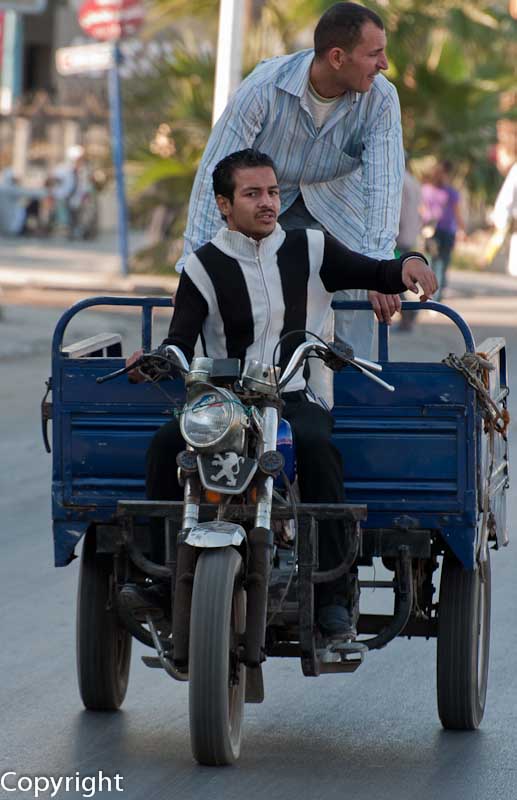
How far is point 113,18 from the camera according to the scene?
22938 mm

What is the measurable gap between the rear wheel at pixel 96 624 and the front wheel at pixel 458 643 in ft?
3.16

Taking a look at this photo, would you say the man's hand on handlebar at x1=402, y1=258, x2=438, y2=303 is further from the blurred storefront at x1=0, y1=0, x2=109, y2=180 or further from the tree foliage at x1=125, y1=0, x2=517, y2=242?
the blurred storefront at x1=0, y1=0, x2=109, y2=180

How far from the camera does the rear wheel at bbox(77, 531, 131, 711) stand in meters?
5.43

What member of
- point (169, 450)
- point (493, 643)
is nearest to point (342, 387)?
point (169, 450)

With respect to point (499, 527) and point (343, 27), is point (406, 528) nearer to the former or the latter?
point (499, 527)

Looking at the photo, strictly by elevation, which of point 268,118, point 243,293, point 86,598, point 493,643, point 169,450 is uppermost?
point 268,118

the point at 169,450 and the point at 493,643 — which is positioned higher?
the point at 169,450

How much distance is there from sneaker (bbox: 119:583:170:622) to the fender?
1.28 feet

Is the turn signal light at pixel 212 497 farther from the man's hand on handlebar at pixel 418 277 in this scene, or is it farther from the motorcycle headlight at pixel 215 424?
the man's hand on handlebar at pixel 418 277

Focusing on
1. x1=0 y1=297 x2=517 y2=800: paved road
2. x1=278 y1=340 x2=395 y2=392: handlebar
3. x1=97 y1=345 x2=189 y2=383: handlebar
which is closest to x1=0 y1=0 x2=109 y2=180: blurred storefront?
x1=0 y1=297 x2=517 y2=800: paved road

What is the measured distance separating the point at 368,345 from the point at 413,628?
3.98 ft

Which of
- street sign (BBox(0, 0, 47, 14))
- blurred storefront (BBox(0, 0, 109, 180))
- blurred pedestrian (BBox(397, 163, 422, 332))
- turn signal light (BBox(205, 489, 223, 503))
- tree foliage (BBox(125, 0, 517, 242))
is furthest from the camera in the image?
blurred storefront (BBox(0, 0, 109, 180))

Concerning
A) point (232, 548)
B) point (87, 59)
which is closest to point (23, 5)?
point (87, 59)

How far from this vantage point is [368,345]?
20.8ft
